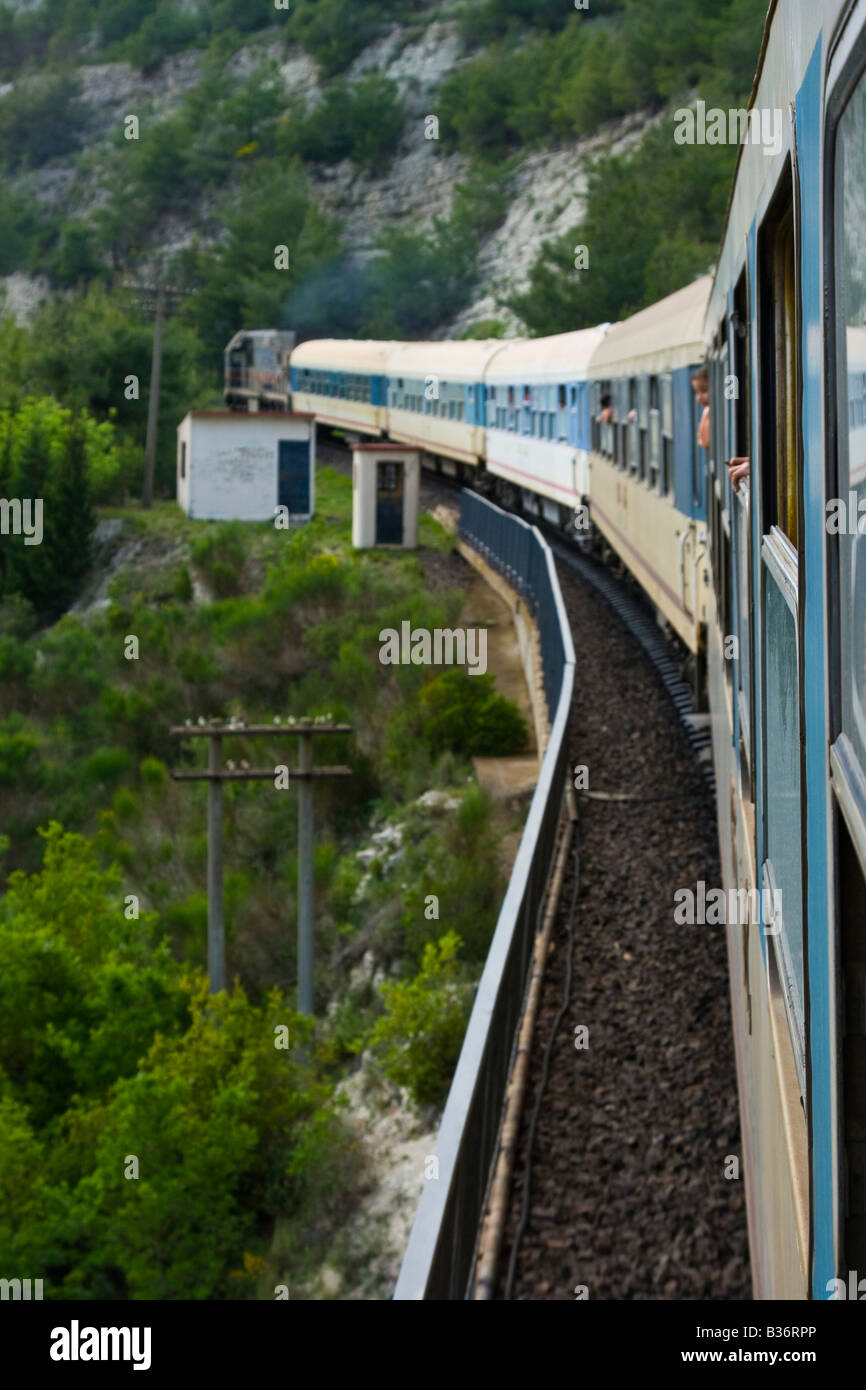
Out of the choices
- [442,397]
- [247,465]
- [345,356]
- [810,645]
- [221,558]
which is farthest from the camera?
[345,356]

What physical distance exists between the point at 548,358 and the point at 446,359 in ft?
35.2

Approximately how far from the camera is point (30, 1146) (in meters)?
16.2

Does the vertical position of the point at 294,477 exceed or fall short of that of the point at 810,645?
it exceeds it

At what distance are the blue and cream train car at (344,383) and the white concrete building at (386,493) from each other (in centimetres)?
1056

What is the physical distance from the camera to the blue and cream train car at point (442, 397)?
103 ft

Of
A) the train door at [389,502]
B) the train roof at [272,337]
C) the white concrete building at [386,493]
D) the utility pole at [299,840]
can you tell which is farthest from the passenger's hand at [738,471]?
the train roof at [272,337]

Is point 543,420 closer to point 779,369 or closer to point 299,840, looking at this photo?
point 299,840

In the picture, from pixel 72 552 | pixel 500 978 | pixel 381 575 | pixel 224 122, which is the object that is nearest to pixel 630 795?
pixel 500 978

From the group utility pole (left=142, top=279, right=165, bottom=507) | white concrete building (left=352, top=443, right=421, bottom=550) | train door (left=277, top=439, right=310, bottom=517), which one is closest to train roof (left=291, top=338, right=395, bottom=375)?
train door (left=277, top=439, right=310, bottom=517)

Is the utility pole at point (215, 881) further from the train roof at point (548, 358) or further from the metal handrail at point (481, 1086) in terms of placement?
the metal handrail at point (481, 1086)

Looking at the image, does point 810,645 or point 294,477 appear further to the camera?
point 294,477

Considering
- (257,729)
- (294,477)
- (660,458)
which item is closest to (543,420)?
(257,729)

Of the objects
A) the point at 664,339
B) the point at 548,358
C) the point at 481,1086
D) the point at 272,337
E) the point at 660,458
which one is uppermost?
the point at 272,337

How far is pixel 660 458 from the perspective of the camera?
1230 cm
